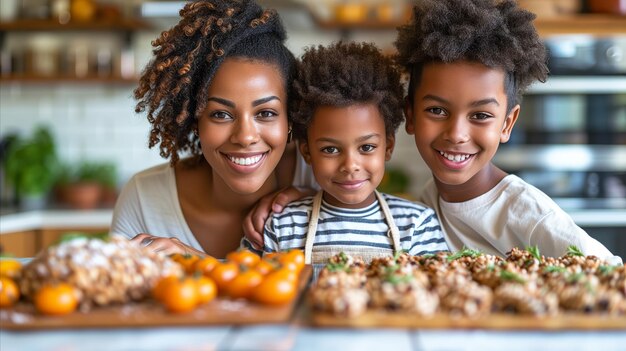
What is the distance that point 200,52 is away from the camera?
1547mm

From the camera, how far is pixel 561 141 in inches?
127

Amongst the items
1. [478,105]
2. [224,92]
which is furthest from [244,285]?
[478,105]

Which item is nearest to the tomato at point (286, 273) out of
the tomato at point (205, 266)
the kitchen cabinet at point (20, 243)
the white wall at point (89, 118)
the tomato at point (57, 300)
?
the tomato at point (205, 266)

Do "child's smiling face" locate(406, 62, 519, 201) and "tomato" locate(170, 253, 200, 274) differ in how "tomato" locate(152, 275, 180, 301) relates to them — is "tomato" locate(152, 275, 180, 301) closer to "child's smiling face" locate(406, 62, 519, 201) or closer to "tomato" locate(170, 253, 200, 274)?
"tomato" locate(170, 253, 200, 274)

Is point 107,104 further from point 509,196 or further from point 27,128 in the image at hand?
point 509,196

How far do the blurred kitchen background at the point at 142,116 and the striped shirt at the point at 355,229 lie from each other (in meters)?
1.67

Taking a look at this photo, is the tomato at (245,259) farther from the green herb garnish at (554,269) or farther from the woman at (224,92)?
the green herb garnish at (554,269)

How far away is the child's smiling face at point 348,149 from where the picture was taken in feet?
4.94

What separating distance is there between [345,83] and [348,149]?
0.15 m

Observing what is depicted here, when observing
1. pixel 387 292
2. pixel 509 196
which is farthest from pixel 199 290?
pixel 509 196

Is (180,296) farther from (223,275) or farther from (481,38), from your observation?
(481,38)

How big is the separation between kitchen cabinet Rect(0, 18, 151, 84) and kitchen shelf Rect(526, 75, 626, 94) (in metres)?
2.11

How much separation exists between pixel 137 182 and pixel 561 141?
2163 millimetres

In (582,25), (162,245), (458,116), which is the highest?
(582,25)
